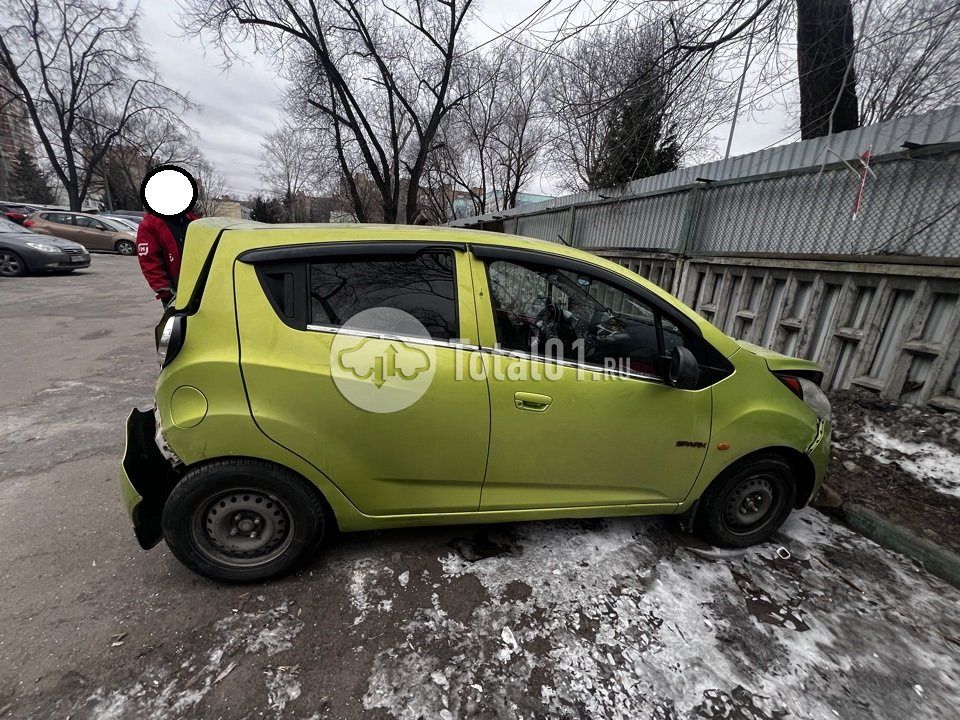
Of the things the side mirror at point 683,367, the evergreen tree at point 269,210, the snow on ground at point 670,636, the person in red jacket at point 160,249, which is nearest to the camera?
the snow on ground at point 670,636

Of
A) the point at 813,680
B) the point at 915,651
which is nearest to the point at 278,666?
the point at 813,680

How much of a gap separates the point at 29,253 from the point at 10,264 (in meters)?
0.52

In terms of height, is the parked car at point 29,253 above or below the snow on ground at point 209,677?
above

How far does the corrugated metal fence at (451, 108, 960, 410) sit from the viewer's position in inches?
144

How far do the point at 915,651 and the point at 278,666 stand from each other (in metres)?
2.86

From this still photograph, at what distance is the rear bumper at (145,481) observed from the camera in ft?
6.43

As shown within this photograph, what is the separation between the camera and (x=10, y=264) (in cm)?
1062

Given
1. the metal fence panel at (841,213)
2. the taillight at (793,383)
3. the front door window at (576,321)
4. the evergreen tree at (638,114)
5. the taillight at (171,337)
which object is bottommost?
the taillight at (793,383)

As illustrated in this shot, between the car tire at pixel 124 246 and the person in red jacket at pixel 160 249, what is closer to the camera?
the person in red jacket at pixel 160 249

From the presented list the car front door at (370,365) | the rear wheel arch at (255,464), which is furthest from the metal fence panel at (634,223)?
the rear wheel arch at (255,464)

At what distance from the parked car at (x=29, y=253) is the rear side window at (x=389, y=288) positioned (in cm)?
1380

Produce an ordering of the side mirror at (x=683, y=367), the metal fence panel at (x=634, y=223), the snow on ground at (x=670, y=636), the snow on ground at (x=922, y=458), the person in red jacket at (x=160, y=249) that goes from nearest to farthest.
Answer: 1. the snow on ground at (x=670, y=636)
2. the side mirror at (x=683, y=367)
3. the snow on ground at (x=922, y=458)
4. the person in red jacket at (x=160, y=249)
5. the metal fence panel at (x=634, y=223)

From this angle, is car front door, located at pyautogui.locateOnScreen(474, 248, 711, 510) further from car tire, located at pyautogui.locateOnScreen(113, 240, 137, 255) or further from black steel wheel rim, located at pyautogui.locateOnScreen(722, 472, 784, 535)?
car tire, located at pyautogui.locateOnScreen(113, 240, 137, 255)

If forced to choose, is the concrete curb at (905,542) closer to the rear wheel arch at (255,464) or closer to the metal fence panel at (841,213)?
the metal fence panel at (841,213)
